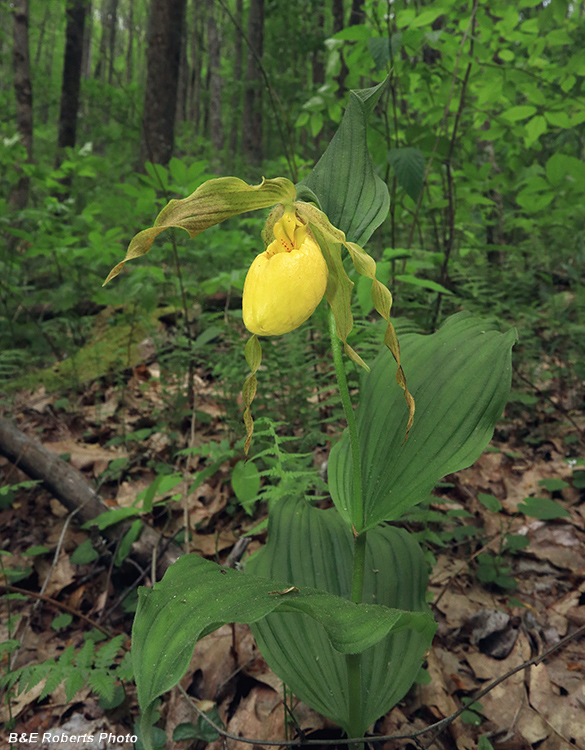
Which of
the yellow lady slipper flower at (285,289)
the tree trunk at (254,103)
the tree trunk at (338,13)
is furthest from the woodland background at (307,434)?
the tree trunk at (254,103)

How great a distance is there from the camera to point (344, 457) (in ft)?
4.11

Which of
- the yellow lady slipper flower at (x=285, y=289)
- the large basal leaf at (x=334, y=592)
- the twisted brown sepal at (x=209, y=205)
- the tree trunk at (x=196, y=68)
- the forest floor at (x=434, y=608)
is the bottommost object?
the forest floor at (x=434, y=608)

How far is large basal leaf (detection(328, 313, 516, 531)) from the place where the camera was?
3.54 feet

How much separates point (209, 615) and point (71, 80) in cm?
826

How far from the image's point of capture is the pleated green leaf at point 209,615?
72 centimetres

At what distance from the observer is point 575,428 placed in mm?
2490

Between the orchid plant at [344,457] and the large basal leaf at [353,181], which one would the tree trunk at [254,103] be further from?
the orchid plant at [344,457]

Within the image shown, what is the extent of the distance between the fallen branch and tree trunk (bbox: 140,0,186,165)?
325cm

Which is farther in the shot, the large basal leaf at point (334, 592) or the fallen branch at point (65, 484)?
the fallen branch at point (65, 484)

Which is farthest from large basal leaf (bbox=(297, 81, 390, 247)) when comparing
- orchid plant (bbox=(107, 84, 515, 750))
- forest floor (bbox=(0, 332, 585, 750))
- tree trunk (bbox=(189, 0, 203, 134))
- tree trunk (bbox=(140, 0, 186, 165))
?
tree trunk (bbox=(189, 0, 203, 134))

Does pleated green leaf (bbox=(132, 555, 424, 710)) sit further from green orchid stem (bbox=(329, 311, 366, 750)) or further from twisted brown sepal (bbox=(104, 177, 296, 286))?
twisted brown sepal (bbox=(104, 177, 296, 286))

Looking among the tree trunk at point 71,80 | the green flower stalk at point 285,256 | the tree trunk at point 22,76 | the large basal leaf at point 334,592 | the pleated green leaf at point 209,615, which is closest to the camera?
the pleated green leaf at point 209,615

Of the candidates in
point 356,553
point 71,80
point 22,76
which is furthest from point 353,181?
point 71,80

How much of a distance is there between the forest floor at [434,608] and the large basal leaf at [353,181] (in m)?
0.89
